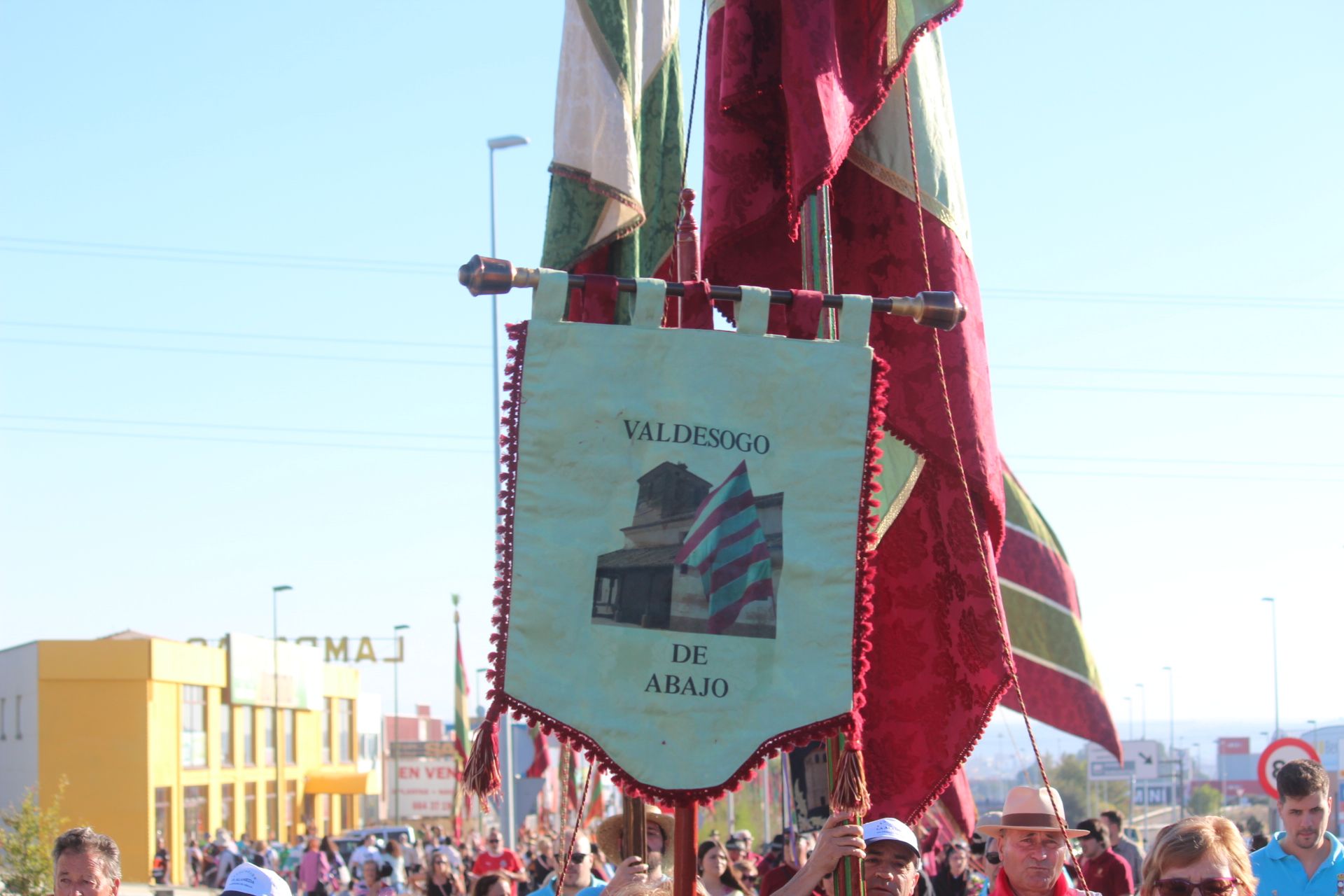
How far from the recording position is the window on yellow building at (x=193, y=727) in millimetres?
45875

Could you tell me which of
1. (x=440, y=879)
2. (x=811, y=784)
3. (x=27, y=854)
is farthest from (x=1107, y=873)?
(x=27, y=854)

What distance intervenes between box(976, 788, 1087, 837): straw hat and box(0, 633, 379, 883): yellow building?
1518 inches

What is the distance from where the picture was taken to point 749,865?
1227 cm

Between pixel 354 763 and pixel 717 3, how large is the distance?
210ft

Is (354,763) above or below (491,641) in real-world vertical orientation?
below

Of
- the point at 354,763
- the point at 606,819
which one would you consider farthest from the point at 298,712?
the point at 606,819

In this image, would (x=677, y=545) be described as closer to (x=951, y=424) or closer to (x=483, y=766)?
(x=483, y=766)

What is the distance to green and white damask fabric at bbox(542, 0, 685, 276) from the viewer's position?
617 cm

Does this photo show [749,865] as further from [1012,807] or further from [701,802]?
[701,802]

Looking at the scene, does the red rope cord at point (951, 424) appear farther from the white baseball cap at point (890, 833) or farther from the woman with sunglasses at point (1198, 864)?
the woman with sunglasses at point (1198, 864)

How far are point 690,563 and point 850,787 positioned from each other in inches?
27.6

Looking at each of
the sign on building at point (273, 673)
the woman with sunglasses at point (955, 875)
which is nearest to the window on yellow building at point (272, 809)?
the sign on building at point (273, 673)

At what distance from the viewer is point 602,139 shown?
6184 mm

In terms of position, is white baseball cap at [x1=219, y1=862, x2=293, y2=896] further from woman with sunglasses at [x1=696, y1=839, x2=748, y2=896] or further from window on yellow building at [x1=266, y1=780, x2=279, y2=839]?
window on yellow building at [x1=266, y1=780, x2=279, y2=839]
